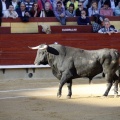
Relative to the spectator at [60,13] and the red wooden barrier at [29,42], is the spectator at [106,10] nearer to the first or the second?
the red wooden barrier at [29,42]

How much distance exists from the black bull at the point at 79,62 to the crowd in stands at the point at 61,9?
404 centimetres

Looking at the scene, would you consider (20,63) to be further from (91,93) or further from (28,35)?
(91,93)

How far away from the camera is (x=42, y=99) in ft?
34.2

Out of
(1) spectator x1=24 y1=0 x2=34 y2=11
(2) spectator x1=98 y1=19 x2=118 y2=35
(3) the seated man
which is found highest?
(1) spectator x1=24 y1=0 x2=34 y2=11

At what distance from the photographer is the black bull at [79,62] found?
1072 cm

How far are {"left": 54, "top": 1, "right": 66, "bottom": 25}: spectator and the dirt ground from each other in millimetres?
2550

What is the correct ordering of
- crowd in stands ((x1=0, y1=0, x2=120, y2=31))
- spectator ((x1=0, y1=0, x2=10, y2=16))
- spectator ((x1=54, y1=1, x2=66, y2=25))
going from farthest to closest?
spectator ((x1=54, y1=1, x2=66, y2=25)) < crowd in stands ((x1=0, y1=0, x2=120, y2=31)) < spectator ((x1=0, y1=0, x2=10, y2=16))

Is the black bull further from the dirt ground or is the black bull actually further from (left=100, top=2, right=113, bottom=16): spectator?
(left=100, top=2, right=113, bottom=16): spectator

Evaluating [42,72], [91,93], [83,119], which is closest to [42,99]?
[91,93]

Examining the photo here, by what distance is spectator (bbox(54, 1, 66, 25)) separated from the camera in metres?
15.2

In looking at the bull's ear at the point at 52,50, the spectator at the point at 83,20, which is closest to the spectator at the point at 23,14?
the spectator at the point at 83,20

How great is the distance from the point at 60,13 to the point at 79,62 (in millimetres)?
4996

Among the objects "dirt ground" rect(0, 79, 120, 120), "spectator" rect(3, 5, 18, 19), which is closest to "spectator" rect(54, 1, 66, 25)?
"spectator" rect(3, 5, 18, 19)

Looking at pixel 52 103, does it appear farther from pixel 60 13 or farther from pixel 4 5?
pixel 60 13
